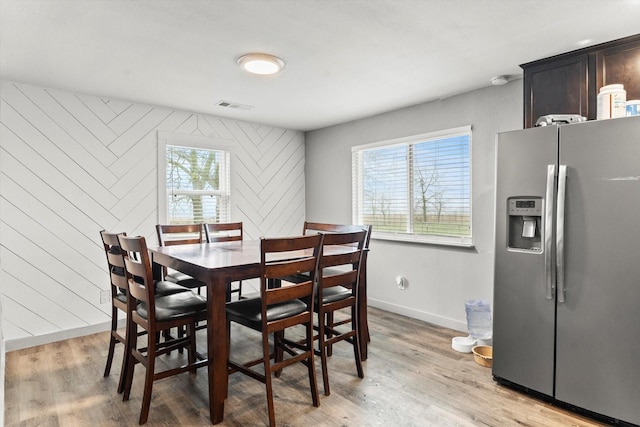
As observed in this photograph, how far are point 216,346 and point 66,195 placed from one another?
243 cm

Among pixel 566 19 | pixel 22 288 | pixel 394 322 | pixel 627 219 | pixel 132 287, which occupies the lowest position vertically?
pixel 394 322

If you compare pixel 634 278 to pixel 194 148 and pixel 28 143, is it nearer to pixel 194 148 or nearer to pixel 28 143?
pixel 194 148

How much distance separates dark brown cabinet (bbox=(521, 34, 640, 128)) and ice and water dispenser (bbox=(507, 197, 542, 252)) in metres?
0.82

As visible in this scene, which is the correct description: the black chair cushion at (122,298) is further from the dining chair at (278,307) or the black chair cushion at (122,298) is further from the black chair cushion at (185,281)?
the dining chair at (278,307)

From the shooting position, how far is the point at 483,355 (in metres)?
2.83

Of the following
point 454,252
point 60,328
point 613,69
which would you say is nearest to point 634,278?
point 613,69

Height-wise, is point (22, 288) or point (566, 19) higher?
point (566, 19)

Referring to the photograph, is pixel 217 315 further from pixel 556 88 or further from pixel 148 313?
pixel 556 88

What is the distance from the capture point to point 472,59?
2662 millimetres

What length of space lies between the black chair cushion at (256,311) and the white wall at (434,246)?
1.89 metres

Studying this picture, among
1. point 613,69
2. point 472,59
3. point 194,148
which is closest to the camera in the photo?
point 613,69

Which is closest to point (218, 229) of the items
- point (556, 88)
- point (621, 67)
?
point (556, 88)

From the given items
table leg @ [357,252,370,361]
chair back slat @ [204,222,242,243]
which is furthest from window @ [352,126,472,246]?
chair back slat @ [204,222,242,243]

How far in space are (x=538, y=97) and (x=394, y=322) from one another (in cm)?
241
